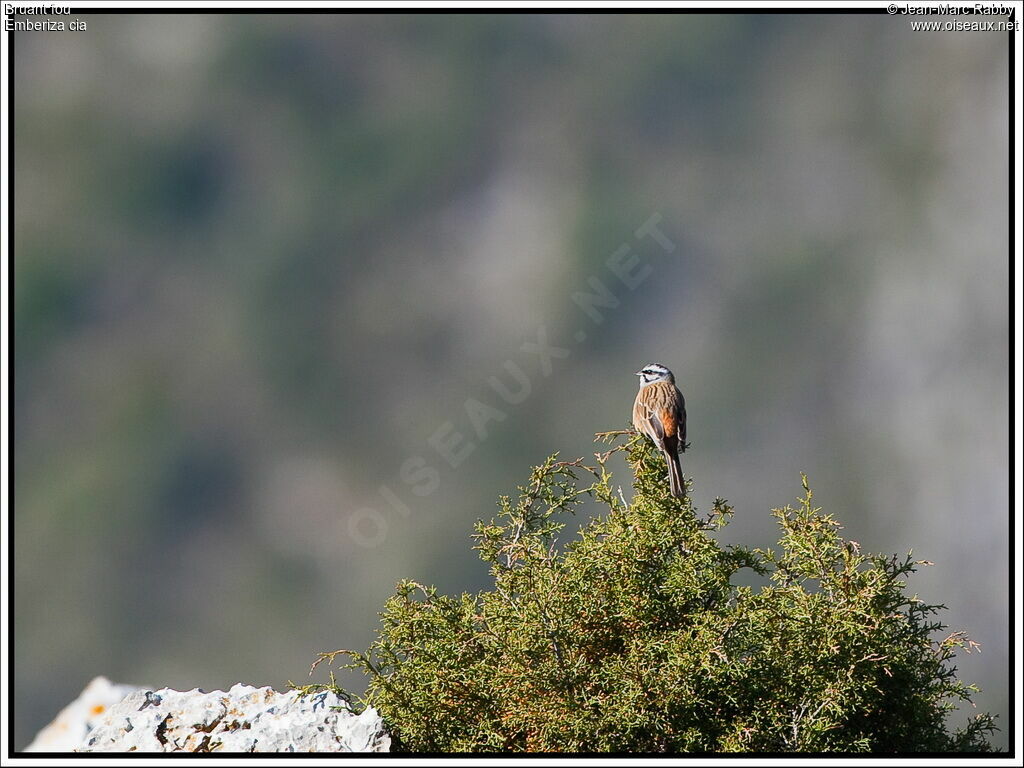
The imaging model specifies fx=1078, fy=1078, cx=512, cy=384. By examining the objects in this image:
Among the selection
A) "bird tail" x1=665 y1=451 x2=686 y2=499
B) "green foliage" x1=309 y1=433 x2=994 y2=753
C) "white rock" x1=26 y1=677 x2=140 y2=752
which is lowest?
"white rock" x1=26 y1=677 x2=140 y2=752

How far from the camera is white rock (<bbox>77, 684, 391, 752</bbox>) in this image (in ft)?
6.89

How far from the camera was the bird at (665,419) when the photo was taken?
104 inches

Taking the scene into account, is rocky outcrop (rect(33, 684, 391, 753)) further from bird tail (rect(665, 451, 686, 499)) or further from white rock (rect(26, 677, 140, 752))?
bird tail (rect(665, 451, 686, 499))

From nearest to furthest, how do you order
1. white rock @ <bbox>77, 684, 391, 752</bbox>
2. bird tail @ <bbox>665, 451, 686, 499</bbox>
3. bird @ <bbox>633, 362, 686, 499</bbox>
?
white rock @ <bbox>77, 684, 391, 752</bbox> → bird tail @ <bbox>665, 451, 686, 499</bbox> → bird @ <bbox>633, 362, 686, 499</bbox>

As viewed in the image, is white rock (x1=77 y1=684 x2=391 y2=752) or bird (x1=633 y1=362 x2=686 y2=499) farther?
bird (x1=633 y1=362 x2=686 y2=499)

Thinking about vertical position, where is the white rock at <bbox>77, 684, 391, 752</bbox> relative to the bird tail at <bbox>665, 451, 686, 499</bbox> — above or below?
below

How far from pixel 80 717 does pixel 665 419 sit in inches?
67.3

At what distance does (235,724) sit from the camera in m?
2.20

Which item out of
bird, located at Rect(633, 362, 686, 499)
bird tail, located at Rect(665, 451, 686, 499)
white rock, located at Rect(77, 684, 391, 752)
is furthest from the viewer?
bird, located at Rect(633, 362, 686, 499)

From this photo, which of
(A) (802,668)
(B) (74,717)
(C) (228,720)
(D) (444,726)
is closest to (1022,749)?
(A) (802,668)

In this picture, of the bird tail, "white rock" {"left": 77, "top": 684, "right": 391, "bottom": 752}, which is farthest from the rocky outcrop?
the bird tail

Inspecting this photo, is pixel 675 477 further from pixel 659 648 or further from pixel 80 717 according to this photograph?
pixel 80 717

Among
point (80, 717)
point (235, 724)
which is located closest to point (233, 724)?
point (235, 724)

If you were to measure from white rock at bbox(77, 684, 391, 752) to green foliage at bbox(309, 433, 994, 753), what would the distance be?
0.51 ft
